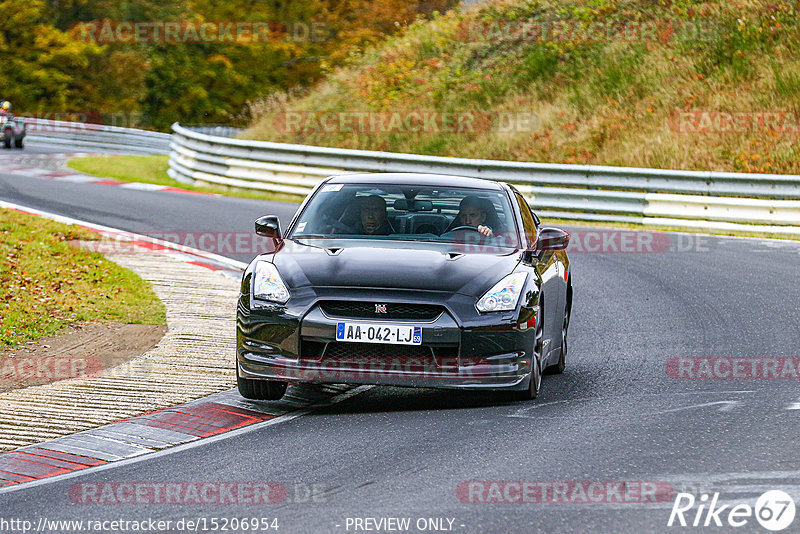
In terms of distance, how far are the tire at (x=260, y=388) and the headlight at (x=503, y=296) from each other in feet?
4.82

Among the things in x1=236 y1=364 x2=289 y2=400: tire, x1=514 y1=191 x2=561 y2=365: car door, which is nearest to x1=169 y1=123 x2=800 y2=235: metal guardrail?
x1=514 y1=191 x2=561 y2=365: car door

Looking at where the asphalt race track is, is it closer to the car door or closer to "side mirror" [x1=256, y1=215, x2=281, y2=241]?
the car door

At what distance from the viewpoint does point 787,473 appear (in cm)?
623

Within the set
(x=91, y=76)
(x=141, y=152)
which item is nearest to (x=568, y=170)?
(x=141, y=152)

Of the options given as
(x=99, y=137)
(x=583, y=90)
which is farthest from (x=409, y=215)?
(x=99, y=137)

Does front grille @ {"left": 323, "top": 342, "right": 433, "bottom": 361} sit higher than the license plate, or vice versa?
the license plate

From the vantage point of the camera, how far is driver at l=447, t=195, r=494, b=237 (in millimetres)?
9078

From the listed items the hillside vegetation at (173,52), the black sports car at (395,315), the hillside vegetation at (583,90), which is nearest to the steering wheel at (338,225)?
the black sports car at (395,315)

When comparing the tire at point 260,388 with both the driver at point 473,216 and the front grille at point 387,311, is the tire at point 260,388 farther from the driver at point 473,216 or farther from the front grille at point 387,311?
the driver at point 473,216

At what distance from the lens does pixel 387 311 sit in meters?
7.70

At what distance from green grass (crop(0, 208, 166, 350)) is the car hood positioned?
3.23 meters

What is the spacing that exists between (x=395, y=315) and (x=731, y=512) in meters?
2.77

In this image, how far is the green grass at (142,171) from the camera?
2547cm

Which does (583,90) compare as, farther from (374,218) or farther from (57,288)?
(374,218)
